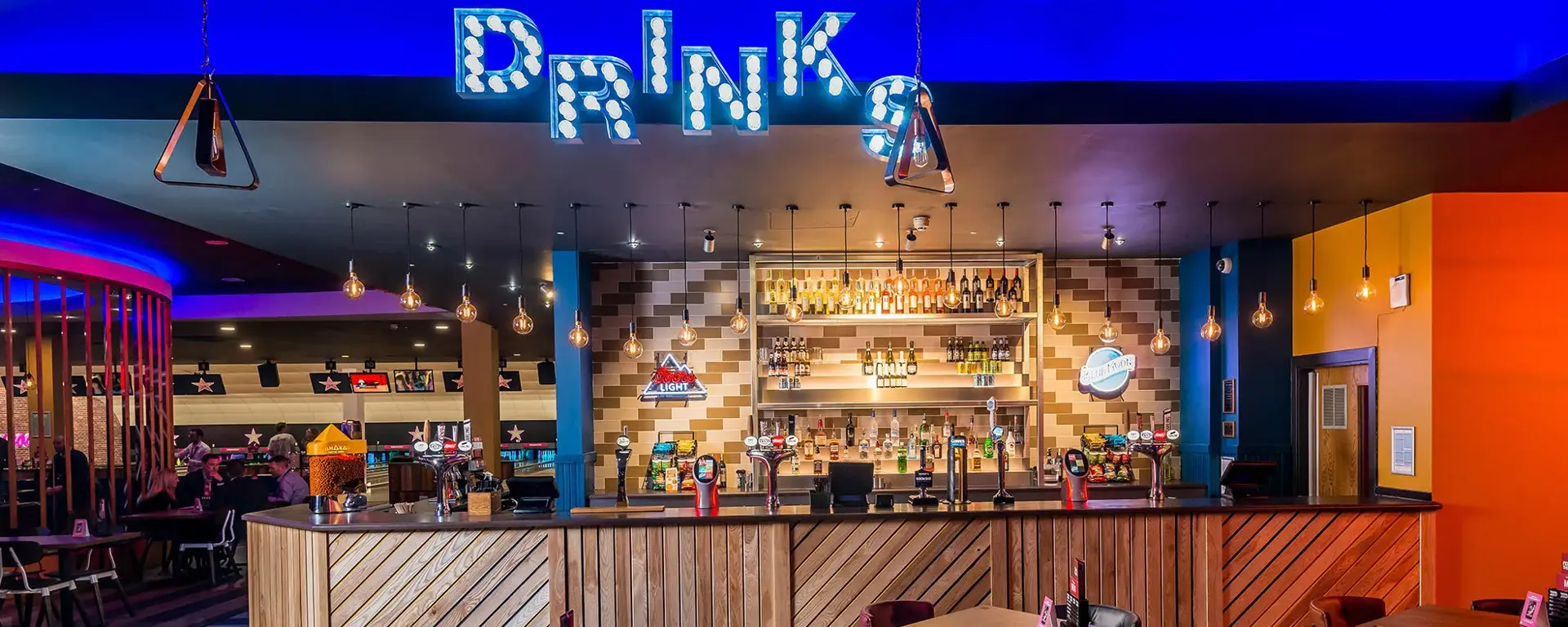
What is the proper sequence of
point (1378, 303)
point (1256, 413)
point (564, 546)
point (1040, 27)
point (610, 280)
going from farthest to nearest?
point (610, 280) → point (1256, 413) → point (1378, 303) → point (564, 546) → point (1040, 27)

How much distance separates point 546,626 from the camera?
5.25m

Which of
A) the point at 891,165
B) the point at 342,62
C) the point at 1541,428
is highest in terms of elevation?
the point at 342,62

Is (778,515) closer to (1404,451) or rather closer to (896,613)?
(896,613)

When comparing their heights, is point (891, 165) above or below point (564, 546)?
above

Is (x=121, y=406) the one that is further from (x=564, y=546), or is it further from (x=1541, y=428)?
(x=1541, y=428)

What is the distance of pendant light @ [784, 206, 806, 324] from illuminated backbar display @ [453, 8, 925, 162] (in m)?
2.11

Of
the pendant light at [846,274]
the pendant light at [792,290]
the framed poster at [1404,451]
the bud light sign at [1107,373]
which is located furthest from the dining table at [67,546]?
the framed poster at [1404,451]

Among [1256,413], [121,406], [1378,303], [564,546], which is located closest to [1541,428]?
[1378,303]

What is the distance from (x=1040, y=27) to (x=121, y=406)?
9.75m

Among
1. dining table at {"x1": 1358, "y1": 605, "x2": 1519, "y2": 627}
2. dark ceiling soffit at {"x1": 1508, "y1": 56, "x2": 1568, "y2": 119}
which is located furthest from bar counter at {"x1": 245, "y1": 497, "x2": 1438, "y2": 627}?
dark ceiling soffit at {"x1": 1508, "y1": 56, "x2": 1568, "y2": 119}

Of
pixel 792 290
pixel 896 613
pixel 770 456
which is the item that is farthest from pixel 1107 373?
pixel 896 613

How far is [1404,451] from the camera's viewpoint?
20.9 ft

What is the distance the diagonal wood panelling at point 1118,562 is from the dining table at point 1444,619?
5.06 feet

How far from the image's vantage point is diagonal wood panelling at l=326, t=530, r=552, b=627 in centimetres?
521
